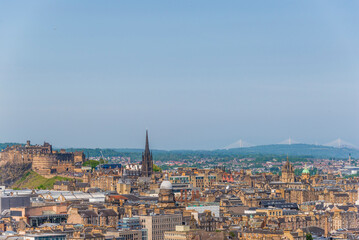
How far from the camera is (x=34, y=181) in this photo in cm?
17150

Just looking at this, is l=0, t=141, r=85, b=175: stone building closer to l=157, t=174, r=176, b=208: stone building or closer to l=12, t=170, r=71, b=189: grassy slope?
l=12, t=170, r=71, b=189: grassy slope

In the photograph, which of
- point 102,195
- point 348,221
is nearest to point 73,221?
point 102,195

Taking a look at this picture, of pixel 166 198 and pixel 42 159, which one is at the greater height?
pixel 42 159

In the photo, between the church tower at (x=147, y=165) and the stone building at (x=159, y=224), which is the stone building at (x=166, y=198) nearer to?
the stone building at (x=159, y=224)

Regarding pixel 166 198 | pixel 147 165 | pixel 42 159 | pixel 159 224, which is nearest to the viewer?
pixel 159 224

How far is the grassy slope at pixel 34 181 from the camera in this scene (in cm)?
16588

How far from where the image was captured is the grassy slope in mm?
165875

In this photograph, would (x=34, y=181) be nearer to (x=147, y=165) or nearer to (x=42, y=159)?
(x=42, y=159)

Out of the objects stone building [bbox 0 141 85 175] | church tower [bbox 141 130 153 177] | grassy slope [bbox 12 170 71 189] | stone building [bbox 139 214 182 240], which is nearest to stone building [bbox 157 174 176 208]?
stone building [bbox 139 214 182 240]

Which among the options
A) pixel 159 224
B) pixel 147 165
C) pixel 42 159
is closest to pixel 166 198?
pixel 159 224

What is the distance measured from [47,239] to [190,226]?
1869cm

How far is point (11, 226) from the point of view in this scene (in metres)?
97.9

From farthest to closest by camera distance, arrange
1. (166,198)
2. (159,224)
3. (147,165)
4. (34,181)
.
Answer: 1. (34,181)
2. (147,165)
3. (166,198)
4. (159,224)

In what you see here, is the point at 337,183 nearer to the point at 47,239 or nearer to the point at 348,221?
the point at 348,221
